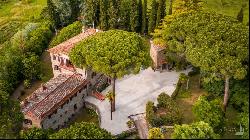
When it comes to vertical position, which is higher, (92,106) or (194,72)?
(194,72)

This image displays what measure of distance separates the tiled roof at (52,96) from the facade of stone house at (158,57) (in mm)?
14353

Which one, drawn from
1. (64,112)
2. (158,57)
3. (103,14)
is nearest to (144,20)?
(103,14)

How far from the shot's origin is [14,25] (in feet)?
356

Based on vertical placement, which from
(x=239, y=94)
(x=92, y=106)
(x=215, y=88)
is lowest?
(x=92, y=106)

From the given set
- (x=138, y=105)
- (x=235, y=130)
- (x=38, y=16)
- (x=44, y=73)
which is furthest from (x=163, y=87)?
(x=38, y=16)

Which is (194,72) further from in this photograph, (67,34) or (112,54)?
(67,34)

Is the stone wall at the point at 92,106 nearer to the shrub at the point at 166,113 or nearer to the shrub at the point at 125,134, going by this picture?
the shrub at the point at 125,134

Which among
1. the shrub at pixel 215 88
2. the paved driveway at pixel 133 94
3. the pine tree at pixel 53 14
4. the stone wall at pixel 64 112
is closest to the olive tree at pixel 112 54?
the paved driveway at pixel 133 94

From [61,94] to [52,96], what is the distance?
4.88ft

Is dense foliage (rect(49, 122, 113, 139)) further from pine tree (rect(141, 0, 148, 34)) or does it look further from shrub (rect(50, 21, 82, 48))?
pine tree (rect(141, 0, 148, 34))

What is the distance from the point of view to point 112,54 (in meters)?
65.8

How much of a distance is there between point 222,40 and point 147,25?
95.4 feet

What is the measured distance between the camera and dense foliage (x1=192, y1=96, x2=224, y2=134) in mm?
57781

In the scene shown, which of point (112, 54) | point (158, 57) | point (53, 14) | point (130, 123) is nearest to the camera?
point (112, 54)
